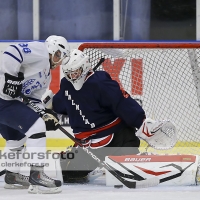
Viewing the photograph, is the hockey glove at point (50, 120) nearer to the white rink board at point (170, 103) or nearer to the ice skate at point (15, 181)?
the ice skate at point (15, 181)

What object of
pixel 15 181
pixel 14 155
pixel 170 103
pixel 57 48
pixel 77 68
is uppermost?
pixel 57 48

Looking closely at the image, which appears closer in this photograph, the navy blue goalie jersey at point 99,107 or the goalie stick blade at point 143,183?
the goalie stick blade at point 143,183

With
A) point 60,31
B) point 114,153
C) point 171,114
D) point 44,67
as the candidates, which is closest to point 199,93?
point 171,114

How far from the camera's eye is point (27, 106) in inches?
154

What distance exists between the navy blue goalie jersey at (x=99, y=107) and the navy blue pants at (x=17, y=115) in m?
0.40

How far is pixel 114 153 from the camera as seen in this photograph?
427 cm

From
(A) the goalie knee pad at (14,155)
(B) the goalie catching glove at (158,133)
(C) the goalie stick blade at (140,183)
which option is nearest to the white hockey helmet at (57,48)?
(A) the goalie knee pad at (14,155)

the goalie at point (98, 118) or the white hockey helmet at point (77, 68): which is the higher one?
the white hockey helmet at point (77, 68)

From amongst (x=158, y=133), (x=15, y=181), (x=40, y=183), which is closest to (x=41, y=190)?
(x=40, y=183)

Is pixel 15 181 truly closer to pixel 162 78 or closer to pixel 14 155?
pixel 14 155

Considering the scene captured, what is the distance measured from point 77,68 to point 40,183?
689 mm

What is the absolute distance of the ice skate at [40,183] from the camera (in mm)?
3764

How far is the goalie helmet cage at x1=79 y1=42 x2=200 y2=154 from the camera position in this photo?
15.5 feet

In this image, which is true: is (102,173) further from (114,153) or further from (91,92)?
(91,92)
